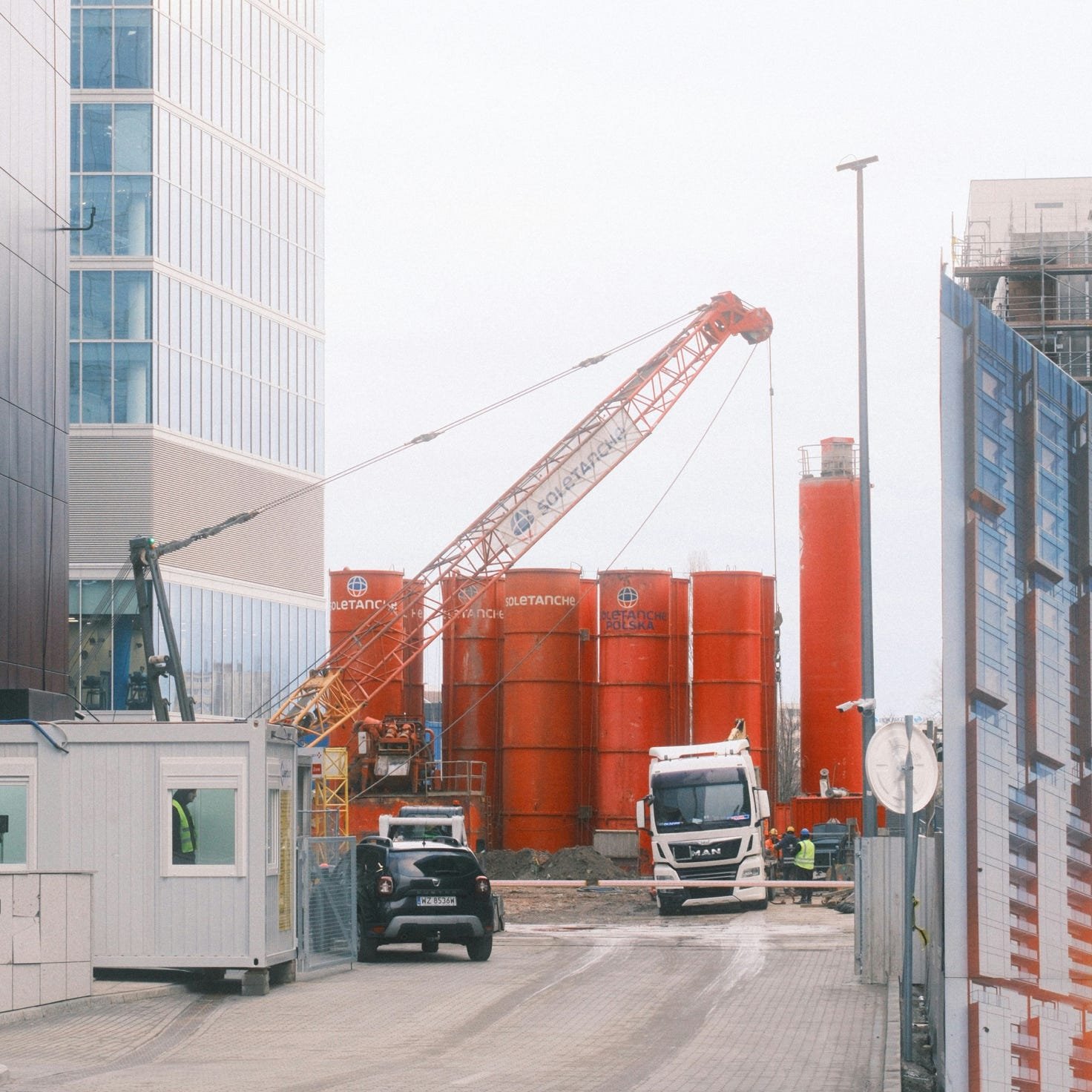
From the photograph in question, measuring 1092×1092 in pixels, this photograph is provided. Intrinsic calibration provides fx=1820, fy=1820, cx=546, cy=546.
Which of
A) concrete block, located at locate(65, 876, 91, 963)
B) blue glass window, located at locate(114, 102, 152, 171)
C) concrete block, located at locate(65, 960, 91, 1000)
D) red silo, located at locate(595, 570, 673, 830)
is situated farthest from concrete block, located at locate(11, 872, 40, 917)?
blue glass window, located at locate(114, 102, 152, 171)

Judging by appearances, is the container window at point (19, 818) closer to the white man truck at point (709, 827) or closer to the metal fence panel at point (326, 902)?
the metal fence panel at point (326, 902)

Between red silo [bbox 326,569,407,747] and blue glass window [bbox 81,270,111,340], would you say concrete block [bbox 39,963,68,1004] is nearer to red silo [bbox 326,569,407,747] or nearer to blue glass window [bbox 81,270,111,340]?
red silo [bbox 326,569,407,747]

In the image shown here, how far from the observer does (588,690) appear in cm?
5362

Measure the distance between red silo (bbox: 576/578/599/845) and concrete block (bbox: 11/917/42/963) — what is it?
35656 mm

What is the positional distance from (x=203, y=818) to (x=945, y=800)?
37.4 feet

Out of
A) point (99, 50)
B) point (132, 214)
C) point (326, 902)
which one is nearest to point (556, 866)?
point (132, 214)

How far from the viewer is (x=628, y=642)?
5112cm

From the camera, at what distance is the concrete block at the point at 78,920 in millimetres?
17359

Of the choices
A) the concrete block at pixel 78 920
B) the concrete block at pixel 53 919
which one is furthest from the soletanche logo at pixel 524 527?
the concrete block at pixel 53 919

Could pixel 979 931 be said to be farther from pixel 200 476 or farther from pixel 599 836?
pixel 200 476

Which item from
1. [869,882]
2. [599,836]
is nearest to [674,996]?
[869,882]

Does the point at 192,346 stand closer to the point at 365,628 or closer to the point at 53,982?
the point at 365,628

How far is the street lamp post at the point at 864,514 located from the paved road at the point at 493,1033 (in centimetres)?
309

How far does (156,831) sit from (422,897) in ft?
14.2
